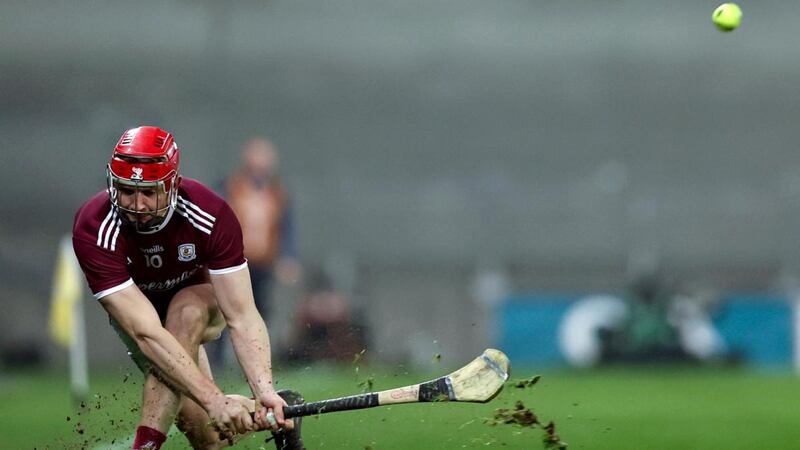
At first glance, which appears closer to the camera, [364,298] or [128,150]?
[128,150]

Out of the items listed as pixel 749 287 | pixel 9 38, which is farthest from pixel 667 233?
pixel 9 38

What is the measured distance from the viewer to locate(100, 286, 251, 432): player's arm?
5.19 meters

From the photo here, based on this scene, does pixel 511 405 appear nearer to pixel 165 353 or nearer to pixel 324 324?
pixel 165 353

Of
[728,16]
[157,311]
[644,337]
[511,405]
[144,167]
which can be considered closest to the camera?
[144,167]

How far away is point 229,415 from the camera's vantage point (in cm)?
514

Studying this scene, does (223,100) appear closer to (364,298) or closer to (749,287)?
(364,298)

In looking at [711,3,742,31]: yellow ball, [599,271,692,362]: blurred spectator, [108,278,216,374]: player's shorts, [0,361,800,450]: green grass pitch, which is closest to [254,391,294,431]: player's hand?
[0,361,800,450]: green grass pitch

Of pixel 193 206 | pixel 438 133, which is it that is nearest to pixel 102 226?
pixel 193 206

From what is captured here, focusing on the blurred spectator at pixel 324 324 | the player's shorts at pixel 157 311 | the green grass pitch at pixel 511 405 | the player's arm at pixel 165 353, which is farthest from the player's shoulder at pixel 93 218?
the blurred spectator at pixel 324 324

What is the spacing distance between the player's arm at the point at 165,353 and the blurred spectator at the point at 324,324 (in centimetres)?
742

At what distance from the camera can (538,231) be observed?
13.5 m

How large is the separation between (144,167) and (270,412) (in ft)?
3.30

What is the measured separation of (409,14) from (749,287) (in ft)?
13.9

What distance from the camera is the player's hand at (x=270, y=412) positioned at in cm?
527
